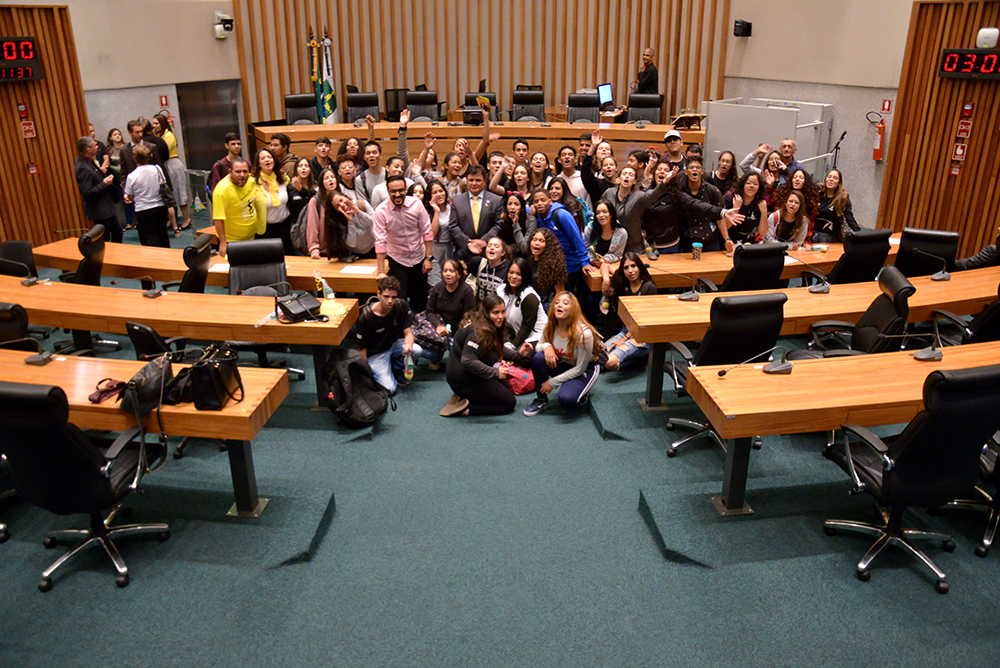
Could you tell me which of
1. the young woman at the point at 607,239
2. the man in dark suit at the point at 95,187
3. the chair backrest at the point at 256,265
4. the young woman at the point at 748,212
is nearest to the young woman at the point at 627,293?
the young woman at the point at 607,239

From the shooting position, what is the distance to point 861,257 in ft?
19.7

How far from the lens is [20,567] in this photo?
3816 mm

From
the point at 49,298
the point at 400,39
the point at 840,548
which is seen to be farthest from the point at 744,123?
the point at 49,298

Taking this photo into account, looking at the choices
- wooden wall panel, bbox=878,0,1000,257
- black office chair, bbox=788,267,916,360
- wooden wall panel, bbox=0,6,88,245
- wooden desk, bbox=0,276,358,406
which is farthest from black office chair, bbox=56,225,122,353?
wooden wall panel, bbox=878,0,1000,257

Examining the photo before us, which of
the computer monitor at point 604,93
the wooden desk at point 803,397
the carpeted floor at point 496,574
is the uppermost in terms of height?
the computer monitor at point 604,93

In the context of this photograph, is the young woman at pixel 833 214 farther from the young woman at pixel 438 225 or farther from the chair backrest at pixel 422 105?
the chair backrest at pixel 422 105

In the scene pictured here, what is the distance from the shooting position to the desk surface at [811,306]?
502 cm

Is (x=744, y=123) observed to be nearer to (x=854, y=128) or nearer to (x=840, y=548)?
(x=854, y=128)

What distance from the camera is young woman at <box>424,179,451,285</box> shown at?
6.71m

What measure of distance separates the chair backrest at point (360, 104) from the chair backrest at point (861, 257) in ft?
26.6

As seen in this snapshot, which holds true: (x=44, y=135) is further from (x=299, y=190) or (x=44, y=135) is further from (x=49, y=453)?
(x=49, y=453)

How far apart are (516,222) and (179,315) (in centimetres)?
280

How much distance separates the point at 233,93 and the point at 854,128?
954 cm

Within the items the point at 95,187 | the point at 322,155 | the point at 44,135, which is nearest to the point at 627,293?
the point at 322,155
